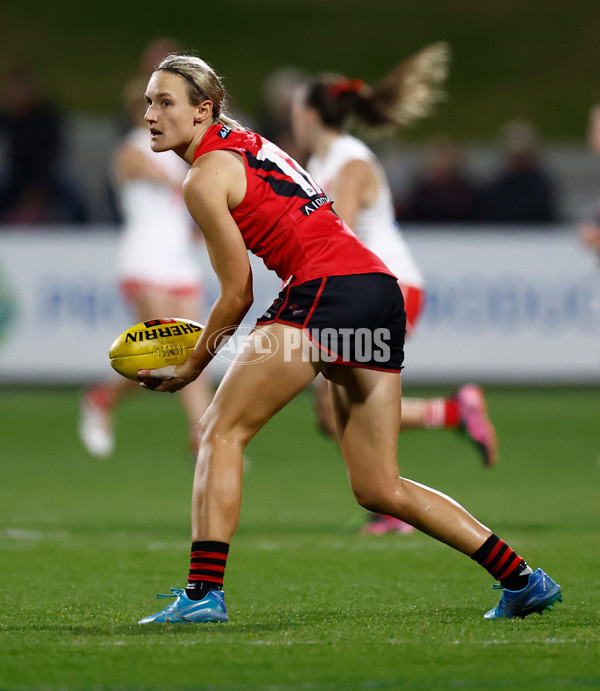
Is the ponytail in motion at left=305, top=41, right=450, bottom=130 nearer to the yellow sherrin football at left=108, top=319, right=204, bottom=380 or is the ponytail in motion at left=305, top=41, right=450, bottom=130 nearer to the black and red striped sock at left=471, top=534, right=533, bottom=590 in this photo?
the yellow sherrin football at left=108, top=319, right=204, bottom=380

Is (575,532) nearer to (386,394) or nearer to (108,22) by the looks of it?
(386,394)

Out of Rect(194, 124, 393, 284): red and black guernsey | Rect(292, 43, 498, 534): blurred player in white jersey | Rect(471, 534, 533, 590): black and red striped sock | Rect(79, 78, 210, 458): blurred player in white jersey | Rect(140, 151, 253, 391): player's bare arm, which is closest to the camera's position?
Rect(140, 151, 253, 391): player's bare arm

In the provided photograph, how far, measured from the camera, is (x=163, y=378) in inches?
196

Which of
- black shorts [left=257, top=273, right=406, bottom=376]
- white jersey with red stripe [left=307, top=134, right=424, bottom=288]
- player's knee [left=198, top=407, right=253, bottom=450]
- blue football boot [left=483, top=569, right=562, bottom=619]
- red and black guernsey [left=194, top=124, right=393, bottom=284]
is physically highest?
white jersey with red stripe [left=307, top=134, right=424, bottom=288]

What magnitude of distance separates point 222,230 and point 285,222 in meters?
0.28

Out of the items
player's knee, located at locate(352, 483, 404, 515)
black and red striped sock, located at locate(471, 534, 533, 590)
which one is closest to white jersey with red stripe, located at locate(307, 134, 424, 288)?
player's knee, located at locate(352, 483, 404, 515)

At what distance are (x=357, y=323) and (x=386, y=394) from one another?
0.29m

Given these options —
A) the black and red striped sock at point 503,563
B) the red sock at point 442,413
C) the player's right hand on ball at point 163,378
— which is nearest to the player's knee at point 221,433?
the player's right hand on ball at point 163,378

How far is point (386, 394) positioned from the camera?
16.1ft

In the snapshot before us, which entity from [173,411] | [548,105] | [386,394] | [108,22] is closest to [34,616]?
[386,394]

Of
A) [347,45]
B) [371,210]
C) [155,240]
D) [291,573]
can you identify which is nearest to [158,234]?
[155,240]

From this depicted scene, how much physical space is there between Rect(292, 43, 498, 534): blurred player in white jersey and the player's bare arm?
2426 millimetres

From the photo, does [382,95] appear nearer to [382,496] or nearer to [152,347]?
[152,347]

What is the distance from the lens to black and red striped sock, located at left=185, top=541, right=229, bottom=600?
471 centimetres
